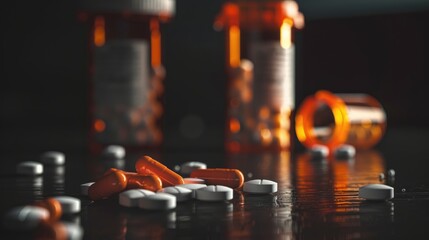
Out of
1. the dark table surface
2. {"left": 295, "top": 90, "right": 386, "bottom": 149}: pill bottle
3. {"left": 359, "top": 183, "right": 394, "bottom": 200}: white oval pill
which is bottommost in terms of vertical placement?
the dark table surface

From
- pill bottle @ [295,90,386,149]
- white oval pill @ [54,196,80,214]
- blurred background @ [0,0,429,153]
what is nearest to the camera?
white oval pill @ [54,196,80,214]

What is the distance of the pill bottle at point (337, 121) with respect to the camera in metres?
1.26

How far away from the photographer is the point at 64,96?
6.27 ft

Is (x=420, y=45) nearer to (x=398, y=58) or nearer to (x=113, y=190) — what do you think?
(x=398, y=58)

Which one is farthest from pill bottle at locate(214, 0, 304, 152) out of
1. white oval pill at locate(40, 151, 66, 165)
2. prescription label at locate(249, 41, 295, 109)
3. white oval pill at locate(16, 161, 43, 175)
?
white oval pill at locate(16, 161, 43, 175)

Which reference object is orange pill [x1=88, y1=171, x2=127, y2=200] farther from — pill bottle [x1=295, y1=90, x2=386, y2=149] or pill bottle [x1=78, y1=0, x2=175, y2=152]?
pill bottle [x1=295, y1=90, x2=386, y2=149]

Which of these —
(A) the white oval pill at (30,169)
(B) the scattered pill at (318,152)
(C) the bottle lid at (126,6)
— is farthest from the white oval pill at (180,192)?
(C) the bottle lid at (126,6)

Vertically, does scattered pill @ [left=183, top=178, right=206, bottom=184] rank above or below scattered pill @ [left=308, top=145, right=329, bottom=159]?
below

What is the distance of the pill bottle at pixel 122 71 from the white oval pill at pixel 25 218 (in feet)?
2.40

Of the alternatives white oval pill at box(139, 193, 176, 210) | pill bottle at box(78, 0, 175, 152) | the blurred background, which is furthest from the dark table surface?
the blurred background

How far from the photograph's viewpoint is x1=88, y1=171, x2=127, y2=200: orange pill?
24.4 inches

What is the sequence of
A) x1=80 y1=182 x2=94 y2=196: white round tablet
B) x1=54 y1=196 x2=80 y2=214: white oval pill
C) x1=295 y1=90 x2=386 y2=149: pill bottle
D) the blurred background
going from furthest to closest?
the blurred background < x1=295 y1=90 x2=386 y2=149: pill bottle < x1=80 y1=182 x2=94 y2=196: white round tablet < x1=54 y1=196 x2=80 y2=214: white oval pill

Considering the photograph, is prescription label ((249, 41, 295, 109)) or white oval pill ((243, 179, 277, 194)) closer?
white oval pill ((243, 179, 277, 194))

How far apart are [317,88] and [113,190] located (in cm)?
148
